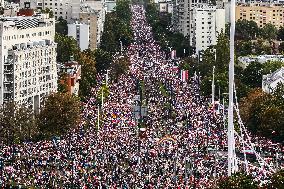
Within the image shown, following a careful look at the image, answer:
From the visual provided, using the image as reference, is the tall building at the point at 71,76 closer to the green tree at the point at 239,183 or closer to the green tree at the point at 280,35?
the green tree at the point at 239,183

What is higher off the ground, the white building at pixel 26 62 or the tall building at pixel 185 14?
the tall building at pixel 185 14

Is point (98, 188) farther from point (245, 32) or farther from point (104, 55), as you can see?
point (245, 32)

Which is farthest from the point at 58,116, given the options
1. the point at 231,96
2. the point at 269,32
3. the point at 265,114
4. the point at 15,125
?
the point at 269,32

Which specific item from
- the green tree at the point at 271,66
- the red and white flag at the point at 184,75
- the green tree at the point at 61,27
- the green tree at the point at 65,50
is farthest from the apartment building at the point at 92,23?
the green tree at the point at 271,66

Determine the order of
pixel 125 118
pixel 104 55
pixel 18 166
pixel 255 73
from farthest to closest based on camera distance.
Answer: pixel 104 55
pixel 255 73
pixel 125 118
pixel 18 166

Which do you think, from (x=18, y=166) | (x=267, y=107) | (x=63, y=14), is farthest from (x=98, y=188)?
(x=63, y=14)

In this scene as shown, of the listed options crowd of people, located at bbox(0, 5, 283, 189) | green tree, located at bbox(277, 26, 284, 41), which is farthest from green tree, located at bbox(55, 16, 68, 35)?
green tree, located at bbox(277, 26, 284, 41)
